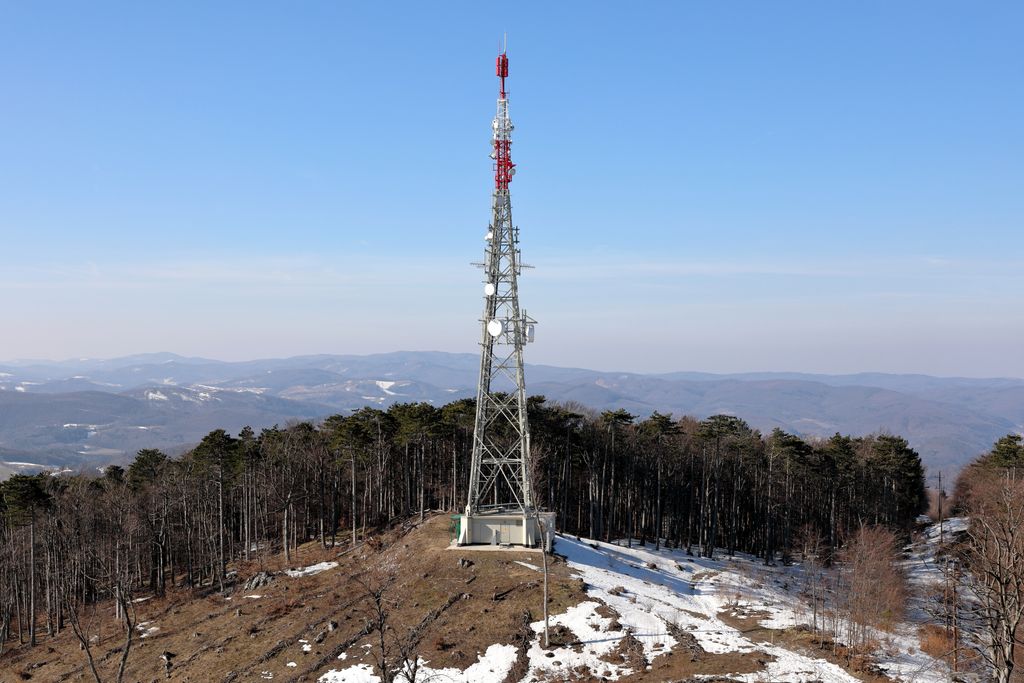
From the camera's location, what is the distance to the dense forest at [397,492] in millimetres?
59375

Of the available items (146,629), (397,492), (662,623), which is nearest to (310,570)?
(146,629)

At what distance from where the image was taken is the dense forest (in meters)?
59.4

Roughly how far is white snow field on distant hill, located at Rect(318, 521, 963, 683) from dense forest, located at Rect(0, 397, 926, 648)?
10972 millimetres

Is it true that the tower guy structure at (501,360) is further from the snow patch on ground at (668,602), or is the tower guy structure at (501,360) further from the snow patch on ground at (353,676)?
the snow patch on ground at (353,676)

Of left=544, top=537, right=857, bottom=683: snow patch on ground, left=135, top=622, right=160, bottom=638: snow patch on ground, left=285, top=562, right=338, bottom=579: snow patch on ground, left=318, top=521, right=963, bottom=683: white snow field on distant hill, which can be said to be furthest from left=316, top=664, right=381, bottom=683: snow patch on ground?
left=285, top=562, right=338, bottom=579: snow patch on ground

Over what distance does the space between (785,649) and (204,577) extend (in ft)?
164

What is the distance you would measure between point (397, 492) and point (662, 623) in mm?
44721

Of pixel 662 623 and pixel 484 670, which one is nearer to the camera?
pixel 484 670

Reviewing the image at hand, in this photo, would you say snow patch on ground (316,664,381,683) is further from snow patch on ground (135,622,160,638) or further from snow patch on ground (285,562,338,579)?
snow patch on ground (285,562,338,579)

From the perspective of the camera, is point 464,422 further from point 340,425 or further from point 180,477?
point 180,477

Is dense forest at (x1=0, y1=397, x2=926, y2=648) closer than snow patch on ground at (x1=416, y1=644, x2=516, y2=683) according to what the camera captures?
No

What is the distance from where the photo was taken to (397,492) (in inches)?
Answer: 2990

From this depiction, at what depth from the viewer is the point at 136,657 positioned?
130 feet

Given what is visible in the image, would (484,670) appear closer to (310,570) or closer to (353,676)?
(353,676)
